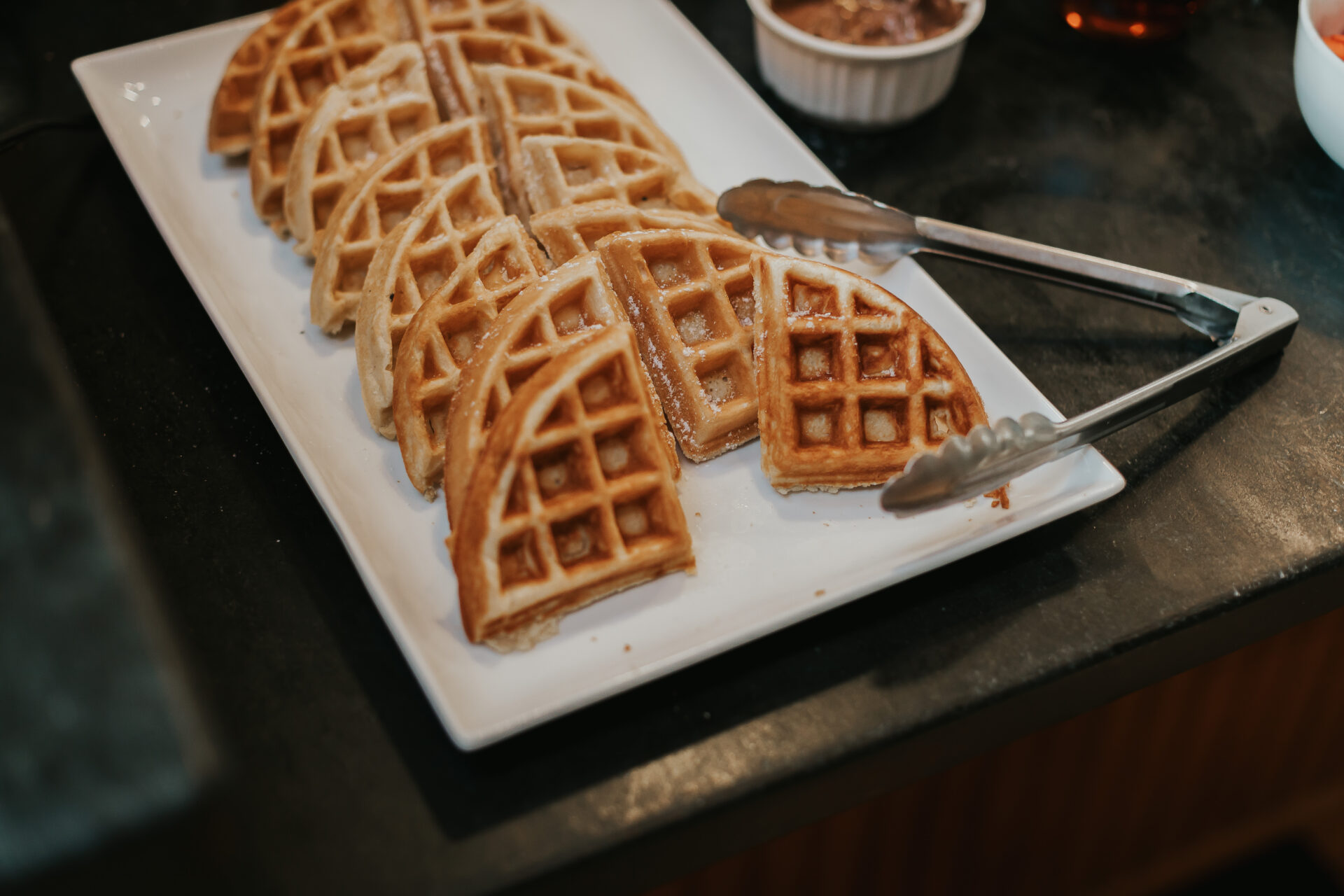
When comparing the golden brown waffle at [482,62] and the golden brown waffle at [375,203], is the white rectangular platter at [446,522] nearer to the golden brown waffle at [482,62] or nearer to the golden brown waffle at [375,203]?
the golden brown waffle at [375,203]

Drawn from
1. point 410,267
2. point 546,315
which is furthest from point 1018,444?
point 410,267

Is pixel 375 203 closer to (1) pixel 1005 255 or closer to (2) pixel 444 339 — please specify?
(2) pixel 444 339

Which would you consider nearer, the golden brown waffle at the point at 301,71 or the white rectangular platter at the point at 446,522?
the white rectangular platter at the point at 446,522

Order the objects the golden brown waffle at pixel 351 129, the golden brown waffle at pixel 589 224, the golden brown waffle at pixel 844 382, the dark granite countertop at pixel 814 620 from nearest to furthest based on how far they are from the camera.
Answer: the dark granite countertop at pixel 814 620 → the golden brown waffle at pixel 844 382 → the golden brown waffle at pixel 589 224 → the golden brown waffle at pixel 351 129

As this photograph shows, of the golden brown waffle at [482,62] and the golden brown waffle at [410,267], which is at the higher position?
the golden brown waffle at [482,62]

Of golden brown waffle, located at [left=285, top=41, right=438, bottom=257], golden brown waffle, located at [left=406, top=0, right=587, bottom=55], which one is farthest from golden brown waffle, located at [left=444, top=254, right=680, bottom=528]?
golden brown waffle, located at [left=406, top=0, right=587, bottom=55]

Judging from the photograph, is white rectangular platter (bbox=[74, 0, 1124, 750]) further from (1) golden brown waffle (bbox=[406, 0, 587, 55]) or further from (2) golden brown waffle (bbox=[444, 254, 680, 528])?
(1) golden brown waffle (bbox=[406, 0, 587, 55])

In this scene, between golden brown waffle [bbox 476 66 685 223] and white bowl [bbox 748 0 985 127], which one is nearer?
golden brown waffle [bbox 476 66 685 223]

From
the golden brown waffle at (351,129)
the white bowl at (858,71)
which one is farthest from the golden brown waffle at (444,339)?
the white bowl at (858,71)
